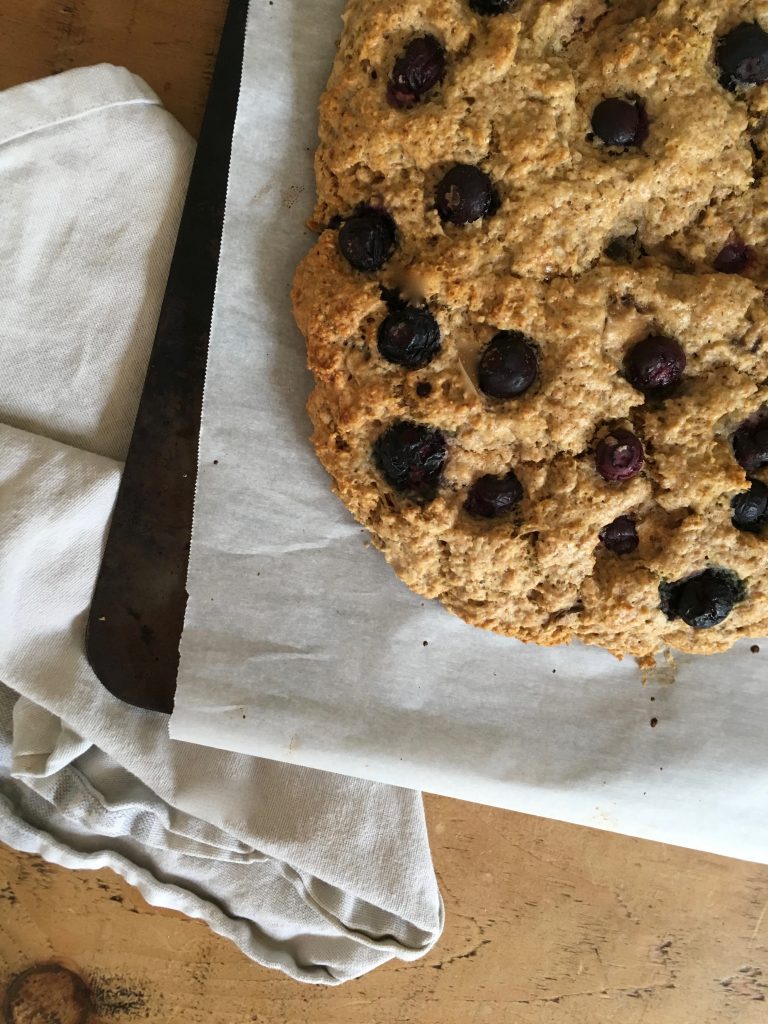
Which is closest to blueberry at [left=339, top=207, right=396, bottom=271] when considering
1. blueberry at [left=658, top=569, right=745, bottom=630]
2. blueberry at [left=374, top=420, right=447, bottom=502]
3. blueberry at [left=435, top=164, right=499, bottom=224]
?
blueberry at [left=435, top=164, right=499, bottom=224]

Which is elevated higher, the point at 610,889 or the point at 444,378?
the point at 444,378

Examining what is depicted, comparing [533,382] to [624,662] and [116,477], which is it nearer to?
[624,662]

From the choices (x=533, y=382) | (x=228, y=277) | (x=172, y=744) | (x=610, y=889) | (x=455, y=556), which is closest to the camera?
(x=533, y=382)

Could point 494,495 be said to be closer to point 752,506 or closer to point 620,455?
point 620,455

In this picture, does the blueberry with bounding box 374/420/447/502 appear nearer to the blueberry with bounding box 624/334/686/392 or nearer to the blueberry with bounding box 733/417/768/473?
the blueberry with bounding box 624/334/686/392

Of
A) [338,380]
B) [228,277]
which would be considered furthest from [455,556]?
[228,277]
